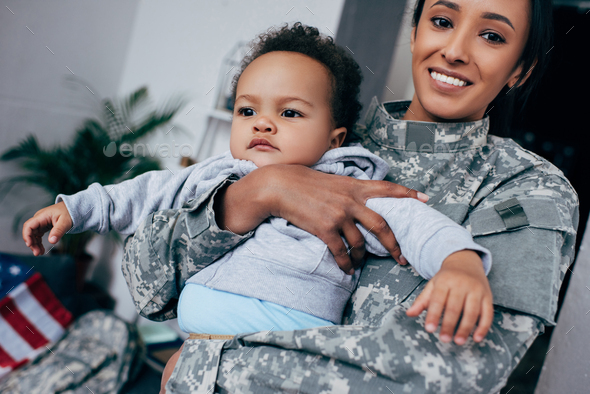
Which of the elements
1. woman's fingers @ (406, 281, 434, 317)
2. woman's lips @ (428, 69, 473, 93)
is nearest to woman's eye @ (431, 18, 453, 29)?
woman's lips @ (428, 69, 473, 93)

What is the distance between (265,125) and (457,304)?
0.59 m

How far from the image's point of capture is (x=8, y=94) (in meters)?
2.29

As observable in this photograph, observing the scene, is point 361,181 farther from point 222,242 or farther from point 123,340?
point 123,340

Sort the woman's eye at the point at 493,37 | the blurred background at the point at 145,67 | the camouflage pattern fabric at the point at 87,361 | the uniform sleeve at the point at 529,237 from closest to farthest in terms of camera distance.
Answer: the uniform sleeve at the point at 529,237 < the woman's eye at the point at 493,37 < the camouflage pattern fabric at the point at 87,361 < the blurred background at the point at 145,67

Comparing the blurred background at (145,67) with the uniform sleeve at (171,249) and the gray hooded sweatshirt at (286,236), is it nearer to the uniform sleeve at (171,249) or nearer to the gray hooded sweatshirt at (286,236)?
the gray hooded sweatshirt at (286,236)

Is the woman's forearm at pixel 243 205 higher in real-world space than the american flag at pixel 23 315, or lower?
higher

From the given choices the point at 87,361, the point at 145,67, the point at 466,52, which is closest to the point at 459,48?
→ the point at 466,52

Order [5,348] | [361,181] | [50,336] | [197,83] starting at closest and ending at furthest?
1. [361,181]
2. [5,348]
3. [50,336]
4. [197,83]

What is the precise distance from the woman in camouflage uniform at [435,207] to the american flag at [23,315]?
4.57 ft

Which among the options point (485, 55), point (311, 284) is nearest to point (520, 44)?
point (485, 55)

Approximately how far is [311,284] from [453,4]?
675 millimetres

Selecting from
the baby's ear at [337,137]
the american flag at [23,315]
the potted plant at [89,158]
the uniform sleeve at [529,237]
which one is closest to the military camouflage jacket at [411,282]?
the uniform sleeve at [529,237]

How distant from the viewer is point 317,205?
0.78 m

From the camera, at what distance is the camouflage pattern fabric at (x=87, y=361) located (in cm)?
177
